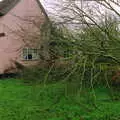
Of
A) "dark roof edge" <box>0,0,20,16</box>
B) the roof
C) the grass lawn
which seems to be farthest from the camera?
the roof

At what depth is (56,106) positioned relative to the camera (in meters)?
12.6

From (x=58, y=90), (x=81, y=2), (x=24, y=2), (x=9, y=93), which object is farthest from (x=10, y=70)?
(x=81, y=2)

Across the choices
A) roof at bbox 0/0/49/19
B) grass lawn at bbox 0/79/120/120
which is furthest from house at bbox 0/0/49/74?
grass lawn at bbox 0/79/120/120

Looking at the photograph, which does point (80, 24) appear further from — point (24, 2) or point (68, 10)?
point (24, 2)

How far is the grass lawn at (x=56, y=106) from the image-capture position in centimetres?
1116

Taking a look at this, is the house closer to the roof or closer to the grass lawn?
the roof

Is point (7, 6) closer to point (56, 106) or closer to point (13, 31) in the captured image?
point (13, 31)

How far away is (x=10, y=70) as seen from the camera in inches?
960

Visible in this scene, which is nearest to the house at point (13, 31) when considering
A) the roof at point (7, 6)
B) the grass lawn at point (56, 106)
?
the roof at point (7, 6)

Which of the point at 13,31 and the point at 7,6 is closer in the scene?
the point at 13,31

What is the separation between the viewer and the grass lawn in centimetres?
1116

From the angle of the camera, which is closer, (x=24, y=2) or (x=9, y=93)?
(x=9, y=93)

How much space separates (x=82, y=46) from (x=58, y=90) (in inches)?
97.6

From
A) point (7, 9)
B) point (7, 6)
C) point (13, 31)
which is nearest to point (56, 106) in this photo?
point (13, 31)
